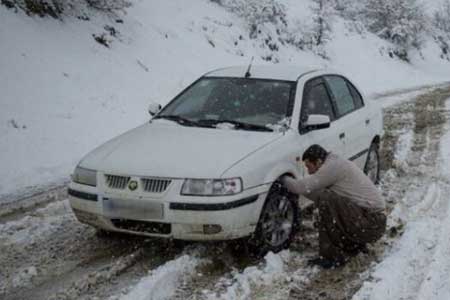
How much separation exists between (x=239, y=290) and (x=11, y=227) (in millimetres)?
2646

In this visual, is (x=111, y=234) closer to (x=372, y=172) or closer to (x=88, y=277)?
(x=88, y=277)

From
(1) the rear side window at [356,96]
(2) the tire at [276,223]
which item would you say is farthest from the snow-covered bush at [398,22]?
(2) the tire at [276,223]

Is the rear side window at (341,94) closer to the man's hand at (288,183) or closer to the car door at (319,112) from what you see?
the car door at (319,112)

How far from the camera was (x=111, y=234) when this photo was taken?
5441 mm

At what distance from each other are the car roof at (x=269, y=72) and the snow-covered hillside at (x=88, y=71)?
2.94 meters

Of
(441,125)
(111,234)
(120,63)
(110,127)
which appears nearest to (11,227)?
(111,234)

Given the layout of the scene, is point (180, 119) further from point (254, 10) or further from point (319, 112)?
point (254, 10)

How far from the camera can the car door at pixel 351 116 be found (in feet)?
20.9

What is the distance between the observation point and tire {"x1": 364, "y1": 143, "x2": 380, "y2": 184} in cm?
719

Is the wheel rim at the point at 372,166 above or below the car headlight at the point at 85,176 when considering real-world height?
below

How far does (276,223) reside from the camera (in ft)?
16.5

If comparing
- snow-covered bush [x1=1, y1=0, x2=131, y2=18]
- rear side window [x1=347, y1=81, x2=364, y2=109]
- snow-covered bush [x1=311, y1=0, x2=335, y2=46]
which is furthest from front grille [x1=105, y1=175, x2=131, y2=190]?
snow-covered bush [x1=311, y1=0, x2=335, y2=46]

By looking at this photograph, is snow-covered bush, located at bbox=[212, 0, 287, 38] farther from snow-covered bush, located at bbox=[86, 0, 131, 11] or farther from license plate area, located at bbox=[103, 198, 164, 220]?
license plate area, located at bbox=[103, 198, 164, 220]

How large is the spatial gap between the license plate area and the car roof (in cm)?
218
